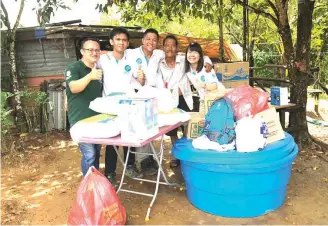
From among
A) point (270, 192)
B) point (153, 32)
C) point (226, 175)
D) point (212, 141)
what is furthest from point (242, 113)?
point (153, 32)

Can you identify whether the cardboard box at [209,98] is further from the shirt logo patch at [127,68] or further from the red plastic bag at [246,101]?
the shirt logo patch at [127,68]

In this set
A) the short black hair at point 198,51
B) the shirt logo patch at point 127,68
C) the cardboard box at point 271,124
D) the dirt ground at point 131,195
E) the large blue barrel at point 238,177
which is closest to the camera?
the large blue barrel at point 238,177

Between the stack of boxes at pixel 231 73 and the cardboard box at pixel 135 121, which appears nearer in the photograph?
the cardboard box at pixel 135 121

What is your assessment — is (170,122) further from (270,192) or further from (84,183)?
(270,192)

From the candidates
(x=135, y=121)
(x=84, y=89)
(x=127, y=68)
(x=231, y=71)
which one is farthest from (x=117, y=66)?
(x=231, y=71)

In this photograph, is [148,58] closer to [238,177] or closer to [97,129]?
[97,129]

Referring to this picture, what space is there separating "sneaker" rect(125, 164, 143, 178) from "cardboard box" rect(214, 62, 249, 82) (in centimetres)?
242

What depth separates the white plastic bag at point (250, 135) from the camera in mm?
2916

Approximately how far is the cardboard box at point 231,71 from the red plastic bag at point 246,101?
98.6 inches

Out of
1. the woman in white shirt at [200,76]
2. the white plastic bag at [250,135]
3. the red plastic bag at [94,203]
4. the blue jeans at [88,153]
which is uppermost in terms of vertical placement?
the woman in white shirt at [200,76]

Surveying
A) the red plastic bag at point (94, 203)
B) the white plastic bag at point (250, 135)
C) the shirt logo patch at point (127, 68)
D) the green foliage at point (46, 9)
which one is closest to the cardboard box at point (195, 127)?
the white plastic bag at point (250, 135)

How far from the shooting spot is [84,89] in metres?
3.13

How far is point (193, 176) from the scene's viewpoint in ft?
10.5

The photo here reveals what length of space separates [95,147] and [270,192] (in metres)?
1.70
